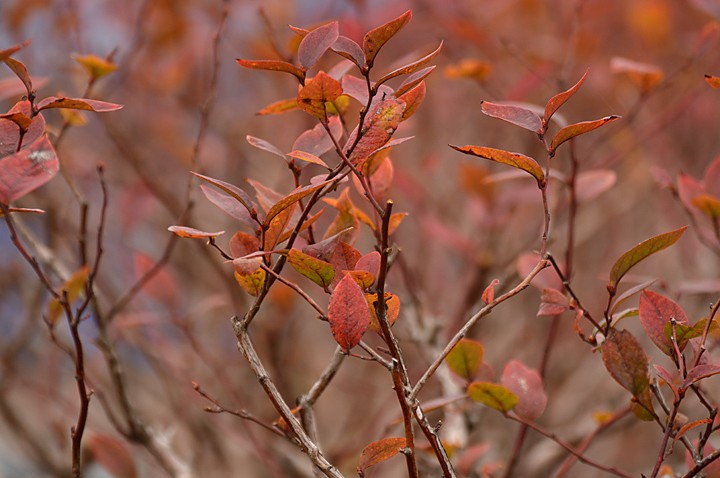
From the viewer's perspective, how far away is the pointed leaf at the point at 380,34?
48 centimetres

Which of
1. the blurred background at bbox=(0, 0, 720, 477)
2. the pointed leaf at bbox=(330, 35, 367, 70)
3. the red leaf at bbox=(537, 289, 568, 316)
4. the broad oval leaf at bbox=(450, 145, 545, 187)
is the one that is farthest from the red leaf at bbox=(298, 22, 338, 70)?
the blurred background at bbox=(0, 0, 720, 477)

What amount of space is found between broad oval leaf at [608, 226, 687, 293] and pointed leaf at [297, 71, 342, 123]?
10.0 inches

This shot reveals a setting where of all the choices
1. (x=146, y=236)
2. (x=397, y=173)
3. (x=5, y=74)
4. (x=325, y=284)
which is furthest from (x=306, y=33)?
(x=146, y=236)

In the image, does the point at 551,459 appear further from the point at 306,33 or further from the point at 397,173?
the point at 306,33

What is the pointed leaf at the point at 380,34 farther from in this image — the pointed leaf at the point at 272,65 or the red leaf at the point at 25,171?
the red leaf at the point at 25,171

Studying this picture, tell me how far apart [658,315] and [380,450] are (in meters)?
0.24

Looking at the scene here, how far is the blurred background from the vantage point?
1355 millimetres

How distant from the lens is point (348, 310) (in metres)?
0.50

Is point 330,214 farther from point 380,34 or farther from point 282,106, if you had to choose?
point 380,34

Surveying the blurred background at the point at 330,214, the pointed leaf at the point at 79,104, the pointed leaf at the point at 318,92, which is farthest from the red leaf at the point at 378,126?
the blurred background at the point at 330,214

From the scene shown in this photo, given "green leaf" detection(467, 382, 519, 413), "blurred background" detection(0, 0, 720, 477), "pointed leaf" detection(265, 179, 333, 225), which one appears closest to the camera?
"pointed leaf" detection(265, 179, 333, 225)

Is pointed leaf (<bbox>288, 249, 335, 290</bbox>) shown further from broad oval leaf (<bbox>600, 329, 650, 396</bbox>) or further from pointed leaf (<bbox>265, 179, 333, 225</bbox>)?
broad oval leaf (<bbox>600, 329, 650, 396</bbox>)

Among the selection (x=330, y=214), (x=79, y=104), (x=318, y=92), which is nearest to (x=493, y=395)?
(x=318, y=92)

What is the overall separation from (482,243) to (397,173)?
23cm
